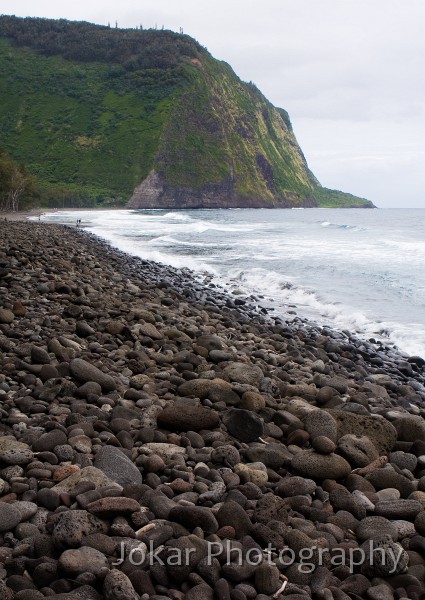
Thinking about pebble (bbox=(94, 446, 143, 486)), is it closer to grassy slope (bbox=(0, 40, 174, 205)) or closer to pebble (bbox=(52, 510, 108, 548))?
pebble (bbox=(52, 510, 108, 548))

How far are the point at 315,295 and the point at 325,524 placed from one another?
1253 centimetres

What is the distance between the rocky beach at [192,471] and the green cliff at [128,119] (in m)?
86.5

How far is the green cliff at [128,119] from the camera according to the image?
107m

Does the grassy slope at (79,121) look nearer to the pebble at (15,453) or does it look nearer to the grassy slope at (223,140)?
the grassy slope at (223,140)

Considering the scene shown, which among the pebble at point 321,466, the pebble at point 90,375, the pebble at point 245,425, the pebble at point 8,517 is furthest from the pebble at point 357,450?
the pebble at point 8,517

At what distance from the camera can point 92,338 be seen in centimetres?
724

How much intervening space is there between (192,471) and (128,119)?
122 metres

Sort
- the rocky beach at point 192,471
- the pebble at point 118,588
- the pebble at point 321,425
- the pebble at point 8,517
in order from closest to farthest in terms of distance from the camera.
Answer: the pebble at point 118,588 → the rocky beach at point 192,471 → the pebble at point 8,517 → the pebble at point 321,425

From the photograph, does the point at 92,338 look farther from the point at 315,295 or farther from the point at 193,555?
the point at 315,295

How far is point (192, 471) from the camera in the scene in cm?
409

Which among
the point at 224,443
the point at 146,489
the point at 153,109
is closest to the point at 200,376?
the point at 224,443

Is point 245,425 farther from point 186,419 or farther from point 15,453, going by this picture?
point 15,453

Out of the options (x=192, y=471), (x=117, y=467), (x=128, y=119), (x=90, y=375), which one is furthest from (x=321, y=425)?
(x=128, y=119)

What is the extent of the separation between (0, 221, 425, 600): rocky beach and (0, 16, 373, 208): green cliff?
8648cm
